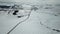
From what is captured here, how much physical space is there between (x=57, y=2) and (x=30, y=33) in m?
1.15

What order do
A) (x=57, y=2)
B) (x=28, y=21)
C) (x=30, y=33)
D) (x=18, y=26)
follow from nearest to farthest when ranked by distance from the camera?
(x=30, y=33)
(x=18, y=26)
(x=28, y=21)
(x=57, y=2)

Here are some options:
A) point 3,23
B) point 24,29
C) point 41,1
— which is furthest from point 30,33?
point 41,1

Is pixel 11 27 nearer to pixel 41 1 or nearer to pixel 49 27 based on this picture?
pixel 49 27

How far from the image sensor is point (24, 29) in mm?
938

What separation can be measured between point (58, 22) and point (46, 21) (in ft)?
0.45

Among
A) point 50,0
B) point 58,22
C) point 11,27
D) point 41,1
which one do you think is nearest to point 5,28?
point 11,27

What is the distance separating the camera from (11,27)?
3.16ft

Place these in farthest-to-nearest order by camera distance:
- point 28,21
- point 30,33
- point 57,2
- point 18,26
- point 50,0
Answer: point 50,0
point 57,2
point 28,21
point 18,26
point 30,33

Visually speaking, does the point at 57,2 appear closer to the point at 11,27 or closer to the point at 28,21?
the point at 28,21

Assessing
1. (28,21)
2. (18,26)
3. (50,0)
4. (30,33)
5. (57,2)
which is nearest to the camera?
(30,33)

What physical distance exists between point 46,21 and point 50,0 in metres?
0.98

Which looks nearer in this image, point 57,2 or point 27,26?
point 27,26

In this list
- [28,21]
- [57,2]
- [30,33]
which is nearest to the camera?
[30,33]

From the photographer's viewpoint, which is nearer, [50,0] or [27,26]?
[27,26]
